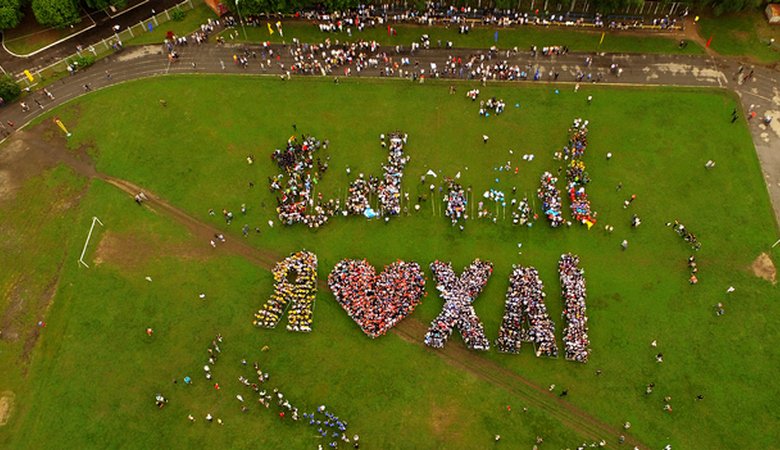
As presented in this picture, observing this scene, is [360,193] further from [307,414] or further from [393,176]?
[307,414]

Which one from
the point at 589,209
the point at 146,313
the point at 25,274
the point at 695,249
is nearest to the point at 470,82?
the point at 589,209

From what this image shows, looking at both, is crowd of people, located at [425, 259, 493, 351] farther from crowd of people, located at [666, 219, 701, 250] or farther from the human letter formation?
crowd of people, located at [666, 219, 701, 250]

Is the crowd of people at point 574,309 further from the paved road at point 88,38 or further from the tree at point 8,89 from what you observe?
the tree at point 8,89

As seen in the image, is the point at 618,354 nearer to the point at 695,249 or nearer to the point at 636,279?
the point at 636,279

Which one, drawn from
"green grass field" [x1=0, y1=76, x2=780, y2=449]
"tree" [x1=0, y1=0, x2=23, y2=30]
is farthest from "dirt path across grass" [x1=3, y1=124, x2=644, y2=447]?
"tree" [x1=0, y1=0, x2=23, y2=30]

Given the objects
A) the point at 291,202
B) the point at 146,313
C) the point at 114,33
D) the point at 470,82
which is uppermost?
the point at 114,33

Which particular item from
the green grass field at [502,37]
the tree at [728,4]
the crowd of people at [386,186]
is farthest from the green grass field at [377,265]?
the tree at [728,4]

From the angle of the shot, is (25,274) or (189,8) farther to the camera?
(189,8)

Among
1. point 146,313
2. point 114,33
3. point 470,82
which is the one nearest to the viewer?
point 146,313

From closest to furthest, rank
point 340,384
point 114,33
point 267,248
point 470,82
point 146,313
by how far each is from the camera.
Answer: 1. point 340,384
2. point 146,313
3. point 267,248
4. point 470,82
5. point 114,33
